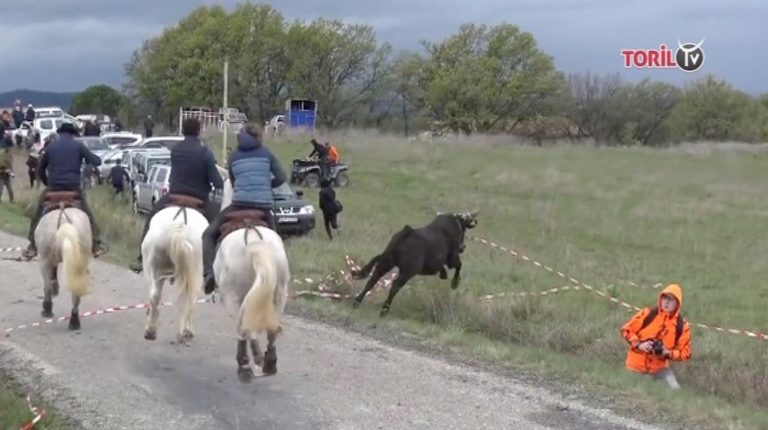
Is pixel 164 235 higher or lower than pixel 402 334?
higher

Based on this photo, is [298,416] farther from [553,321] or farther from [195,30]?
[195,30]

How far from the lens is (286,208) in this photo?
2477 cm

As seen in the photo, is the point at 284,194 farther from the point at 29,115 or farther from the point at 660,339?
the point at 29,115

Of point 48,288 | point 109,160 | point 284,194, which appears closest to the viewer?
point 48,288

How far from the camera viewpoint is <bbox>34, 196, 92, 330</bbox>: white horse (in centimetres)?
1116

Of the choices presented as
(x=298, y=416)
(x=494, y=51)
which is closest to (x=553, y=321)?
(x=298, y=416)

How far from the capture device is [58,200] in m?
11.7

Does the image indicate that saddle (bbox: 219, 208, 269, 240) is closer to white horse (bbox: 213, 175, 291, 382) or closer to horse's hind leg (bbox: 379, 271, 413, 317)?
white horse (bbox: 213, 175, 291, 382)

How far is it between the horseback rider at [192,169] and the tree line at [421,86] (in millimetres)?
80451

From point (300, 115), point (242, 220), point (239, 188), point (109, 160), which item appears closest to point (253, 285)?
point (242, 220)

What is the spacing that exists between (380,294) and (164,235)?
490cm

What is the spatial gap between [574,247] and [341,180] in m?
15.3

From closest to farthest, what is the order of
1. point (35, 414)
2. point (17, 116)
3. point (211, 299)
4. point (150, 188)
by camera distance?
point (35, 414)
point (211, 299)
point (150, 188)
point (17, 116)

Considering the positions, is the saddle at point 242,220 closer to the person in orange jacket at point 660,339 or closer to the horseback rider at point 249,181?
the horseback rider at point 249,181
